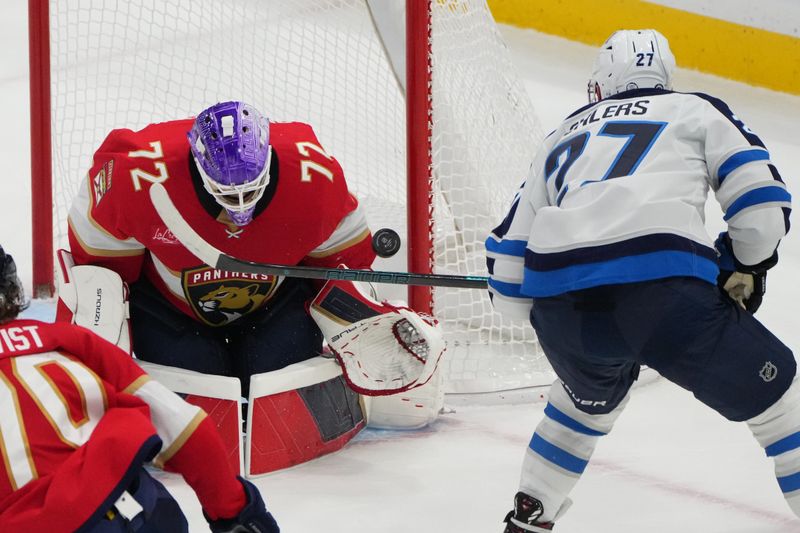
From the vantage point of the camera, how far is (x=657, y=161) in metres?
1.81

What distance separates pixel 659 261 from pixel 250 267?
37.2 inches

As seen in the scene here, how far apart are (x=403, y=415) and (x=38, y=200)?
4.50 ft

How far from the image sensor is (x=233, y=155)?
230 cm

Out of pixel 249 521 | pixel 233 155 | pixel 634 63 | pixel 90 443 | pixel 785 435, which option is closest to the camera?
pixel 90 443

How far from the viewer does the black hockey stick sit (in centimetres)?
239

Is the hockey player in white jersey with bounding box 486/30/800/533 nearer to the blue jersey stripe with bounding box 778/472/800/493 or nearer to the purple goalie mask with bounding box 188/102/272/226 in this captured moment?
the blue jersey stripe with bounding box 778/472/800/493

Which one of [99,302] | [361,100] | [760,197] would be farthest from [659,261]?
[361,100]

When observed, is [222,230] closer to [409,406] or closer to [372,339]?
[372,339]

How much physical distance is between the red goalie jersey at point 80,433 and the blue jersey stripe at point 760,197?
2.67 ft

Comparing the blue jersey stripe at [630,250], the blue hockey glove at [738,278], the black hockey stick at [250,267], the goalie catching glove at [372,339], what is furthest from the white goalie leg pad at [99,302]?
the blue hockey glove at [738,278]

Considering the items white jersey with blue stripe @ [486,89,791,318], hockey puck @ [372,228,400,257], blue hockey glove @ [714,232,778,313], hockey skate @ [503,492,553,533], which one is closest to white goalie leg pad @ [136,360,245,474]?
hockey puck @ [372,228,400,257]

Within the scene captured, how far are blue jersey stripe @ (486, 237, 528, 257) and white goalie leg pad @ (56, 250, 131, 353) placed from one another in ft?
2.86

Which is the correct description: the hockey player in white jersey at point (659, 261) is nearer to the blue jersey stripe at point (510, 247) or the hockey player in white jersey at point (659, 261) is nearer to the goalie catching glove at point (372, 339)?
the blue jersey stripe at point (510, 247)

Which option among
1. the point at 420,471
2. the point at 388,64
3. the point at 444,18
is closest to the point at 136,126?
the point at 388,64
